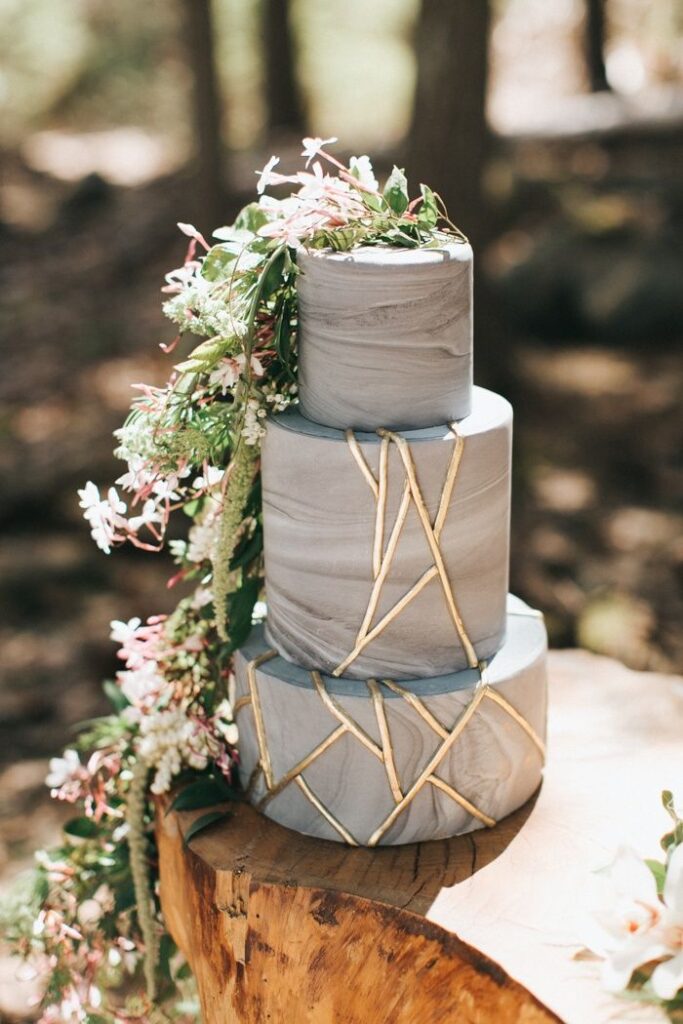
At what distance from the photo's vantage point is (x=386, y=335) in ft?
5.38

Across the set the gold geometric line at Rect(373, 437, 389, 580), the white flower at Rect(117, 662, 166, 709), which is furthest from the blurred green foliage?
the gold geometric line at Rect(373, 437, 389, 580)

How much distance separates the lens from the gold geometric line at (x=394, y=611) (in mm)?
1700

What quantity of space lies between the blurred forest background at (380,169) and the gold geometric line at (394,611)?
184 centimetres

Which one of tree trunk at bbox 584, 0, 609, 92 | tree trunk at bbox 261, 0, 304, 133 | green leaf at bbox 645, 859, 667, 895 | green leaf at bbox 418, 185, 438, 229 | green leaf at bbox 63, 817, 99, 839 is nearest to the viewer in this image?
green leaf at bbox 645, 859, 667, 895

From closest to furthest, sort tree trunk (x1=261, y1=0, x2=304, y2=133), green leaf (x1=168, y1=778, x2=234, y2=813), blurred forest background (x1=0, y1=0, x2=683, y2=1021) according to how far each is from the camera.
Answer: green leaf (x1=168, y1=778, x2=234, y2=813) → blurred forest background (x1=0, y1=0, x2=683, y2=1021) → tree trunk (x1=261, y1=0, x2=304, y2=133)

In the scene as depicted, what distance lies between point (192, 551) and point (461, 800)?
0.61 meters

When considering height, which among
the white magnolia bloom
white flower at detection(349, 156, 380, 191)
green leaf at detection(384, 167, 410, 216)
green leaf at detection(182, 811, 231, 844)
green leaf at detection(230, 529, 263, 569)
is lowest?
green leaf at detection(182, 811, 231, 844)

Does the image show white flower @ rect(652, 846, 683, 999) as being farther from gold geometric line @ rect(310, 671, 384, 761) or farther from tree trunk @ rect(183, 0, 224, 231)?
tree trunk @ rect(183, 0, 224, 231)

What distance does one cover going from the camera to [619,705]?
2197mm

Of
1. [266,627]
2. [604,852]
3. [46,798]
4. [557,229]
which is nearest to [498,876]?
[604,852]

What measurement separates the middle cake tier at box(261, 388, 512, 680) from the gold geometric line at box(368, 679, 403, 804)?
2.0 inches

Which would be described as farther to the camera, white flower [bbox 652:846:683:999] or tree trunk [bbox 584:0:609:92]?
tree trunk [bbox 584:0:609:92]

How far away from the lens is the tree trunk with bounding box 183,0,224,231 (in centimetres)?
673

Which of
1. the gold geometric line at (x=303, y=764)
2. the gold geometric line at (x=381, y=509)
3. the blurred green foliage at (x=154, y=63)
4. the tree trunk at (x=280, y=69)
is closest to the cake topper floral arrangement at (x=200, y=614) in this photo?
the gold geometric line at (x=303, y=764)
